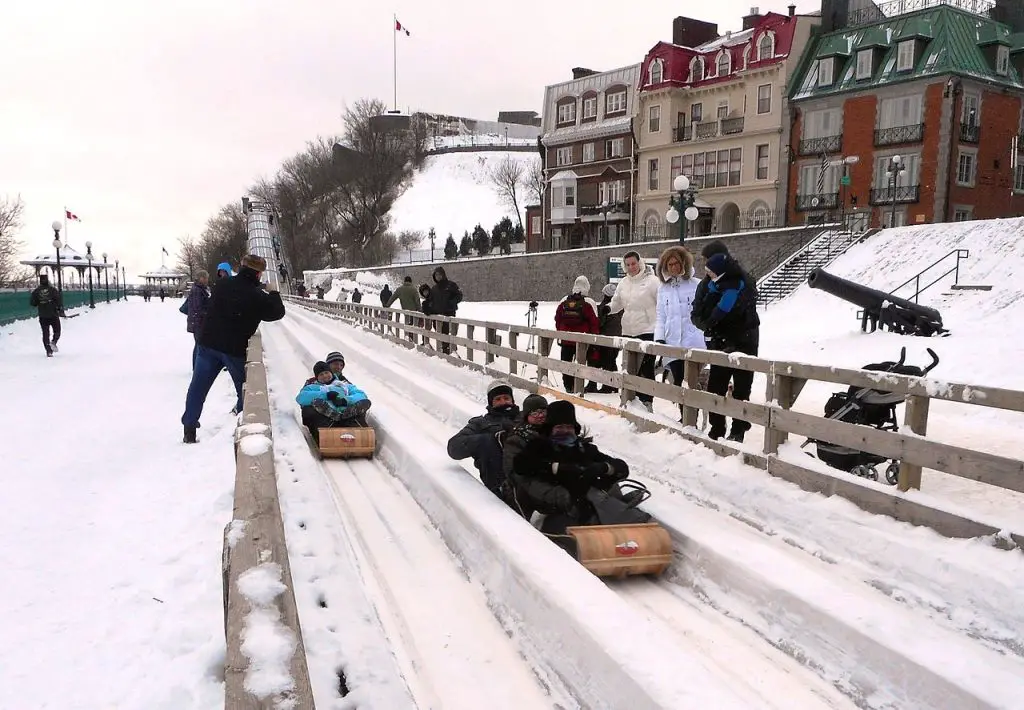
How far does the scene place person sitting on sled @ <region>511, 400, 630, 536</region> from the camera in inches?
179

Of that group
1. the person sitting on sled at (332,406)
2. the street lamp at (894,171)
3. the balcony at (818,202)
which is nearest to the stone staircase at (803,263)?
the street lamp at (894,171)

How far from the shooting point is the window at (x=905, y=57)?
31188 mm

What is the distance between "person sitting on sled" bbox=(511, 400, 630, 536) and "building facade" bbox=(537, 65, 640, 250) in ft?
129

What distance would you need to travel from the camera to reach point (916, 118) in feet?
102

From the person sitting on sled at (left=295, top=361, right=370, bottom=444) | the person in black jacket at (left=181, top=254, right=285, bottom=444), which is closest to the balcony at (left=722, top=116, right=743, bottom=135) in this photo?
the person in black jacket at (left=181, top=254, right=285, bottom=444)

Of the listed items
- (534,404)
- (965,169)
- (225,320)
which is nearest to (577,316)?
(225,320)

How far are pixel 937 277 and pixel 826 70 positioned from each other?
691 inches

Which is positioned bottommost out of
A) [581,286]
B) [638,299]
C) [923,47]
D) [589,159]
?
[638,299]

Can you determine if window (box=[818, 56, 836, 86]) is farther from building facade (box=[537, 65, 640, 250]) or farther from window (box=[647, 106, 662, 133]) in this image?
building facade (box=[537, 65, 640, 250])

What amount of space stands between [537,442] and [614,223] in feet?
138

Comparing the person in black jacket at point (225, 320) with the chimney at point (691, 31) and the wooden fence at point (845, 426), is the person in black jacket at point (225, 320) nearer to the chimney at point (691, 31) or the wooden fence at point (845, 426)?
the wooden fence at point (845, 426)

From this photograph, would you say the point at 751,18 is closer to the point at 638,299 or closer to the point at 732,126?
the point at 732,126

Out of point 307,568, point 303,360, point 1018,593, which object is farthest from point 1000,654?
point 303,360

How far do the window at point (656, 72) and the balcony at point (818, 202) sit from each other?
11311mm
